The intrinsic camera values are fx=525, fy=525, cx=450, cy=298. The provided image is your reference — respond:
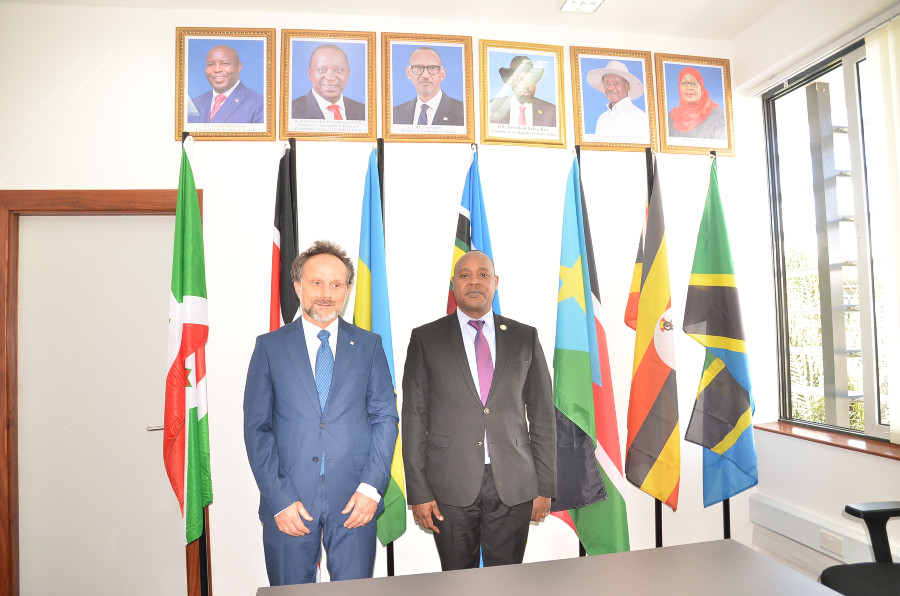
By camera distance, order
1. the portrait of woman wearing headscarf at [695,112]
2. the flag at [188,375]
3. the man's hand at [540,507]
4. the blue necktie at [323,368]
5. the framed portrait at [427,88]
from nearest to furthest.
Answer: the blue necktie at [323,368] < the man's hand at [540,507] < the flag at [188,375] < the framed portrait at [427,88] < the portrait of woman wearing headscarf at [695,112]

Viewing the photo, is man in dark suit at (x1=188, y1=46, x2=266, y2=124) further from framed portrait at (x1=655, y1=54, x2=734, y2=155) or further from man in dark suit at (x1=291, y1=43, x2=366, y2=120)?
framed portrait at (x1=655, y1=54, x2=734, y2=155)

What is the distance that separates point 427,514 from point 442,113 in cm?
206

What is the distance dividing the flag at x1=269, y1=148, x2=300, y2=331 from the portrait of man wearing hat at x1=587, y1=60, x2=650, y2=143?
5.75 feet

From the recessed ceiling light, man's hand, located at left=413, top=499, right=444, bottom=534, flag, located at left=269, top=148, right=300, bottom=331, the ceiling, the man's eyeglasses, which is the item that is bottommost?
man's hand, located at left=413, top=499, right=444, bottom=534

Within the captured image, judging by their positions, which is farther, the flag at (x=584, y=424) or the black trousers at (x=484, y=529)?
the flag at (x=584, y=424)

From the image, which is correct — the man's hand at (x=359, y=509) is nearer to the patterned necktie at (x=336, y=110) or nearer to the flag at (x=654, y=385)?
the flag at (x=654, y=385)

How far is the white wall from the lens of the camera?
2.69 m

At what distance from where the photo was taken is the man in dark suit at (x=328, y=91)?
111 inches

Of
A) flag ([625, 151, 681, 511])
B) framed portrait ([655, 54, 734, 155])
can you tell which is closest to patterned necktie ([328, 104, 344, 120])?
flag ([625, 151, 681, 511])

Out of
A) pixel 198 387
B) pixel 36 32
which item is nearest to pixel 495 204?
pixel 198 387

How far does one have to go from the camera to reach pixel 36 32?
272 centimetres

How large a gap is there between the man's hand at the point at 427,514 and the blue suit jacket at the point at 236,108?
2.10m

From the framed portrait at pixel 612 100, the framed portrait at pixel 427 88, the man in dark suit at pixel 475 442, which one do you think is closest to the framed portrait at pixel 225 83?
the framed portrait at pixel 427 88

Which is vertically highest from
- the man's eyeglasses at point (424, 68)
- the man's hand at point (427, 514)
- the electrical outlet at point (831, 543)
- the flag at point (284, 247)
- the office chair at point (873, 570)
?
the man's eyeglasses at point (424, 68)
